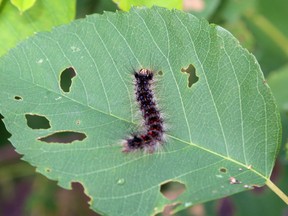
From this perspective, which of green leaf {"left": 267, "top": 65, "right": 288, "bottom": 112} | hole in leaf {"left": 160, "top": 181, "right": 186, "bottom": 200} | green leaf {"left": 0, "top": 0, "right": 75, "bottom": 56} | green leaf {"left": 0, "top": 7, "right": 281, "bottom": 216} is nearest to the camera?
green leaf {"left": 0, "top": 7, "right": 281, "bottom": 216}

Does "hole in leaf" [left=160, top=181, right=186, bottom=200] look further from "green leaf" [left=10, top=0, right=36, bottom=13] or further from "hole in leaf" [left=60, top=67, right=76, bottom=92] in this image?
"green leaf" [left=10, top=0, right=36, bottom=13]

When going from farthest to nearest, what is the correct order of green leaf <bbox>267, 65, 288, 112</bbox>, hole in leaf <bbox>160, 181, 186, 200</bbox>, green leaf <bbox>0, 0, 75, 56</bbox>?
green leaf <bbox>267, 65, 288, 112</bbox>
hole in leaf <bbox>160, 181, 186, 200</bbox>
green leaf <bbox>0, 0, 75, 56</bbox>

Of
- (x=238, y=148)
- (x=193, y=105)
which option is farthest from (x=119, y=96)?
(x=238, y=148)

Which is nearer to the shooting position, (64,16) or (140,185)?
(140,185)

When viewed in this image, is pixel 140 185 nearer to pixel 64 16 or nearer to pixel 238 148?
pixel 238 148

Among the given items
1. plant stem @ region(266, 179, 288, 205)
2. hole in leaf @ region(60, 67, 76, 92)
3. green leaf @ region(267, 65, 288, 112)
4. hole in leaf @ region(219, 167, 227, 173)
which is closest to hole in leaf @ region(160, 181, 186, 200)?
hole in leaf @ region(219, 167, 227, 173)

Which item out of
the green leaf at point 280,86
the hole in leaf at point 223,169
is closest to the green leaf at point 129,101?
the hole in leaf at point 223,169

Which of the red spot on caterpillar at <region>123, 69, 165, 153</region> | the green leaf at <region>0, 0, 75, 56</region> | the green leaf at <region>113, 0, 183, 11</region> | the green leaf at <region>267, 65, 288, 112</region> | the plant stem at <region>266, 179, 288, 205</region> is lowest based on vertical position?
the plant stem at <region>266, 179, 288, 205</region>
